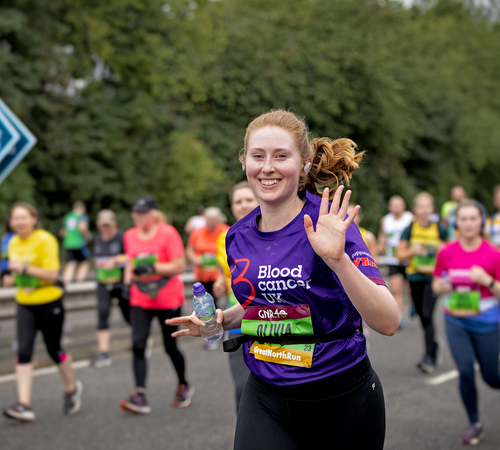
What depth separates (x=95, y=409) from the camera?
6219 millimetres

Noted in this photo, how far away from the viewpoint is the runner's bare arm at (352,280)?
2119mm

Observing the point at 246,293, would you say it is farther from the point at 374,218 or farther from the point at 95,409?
the point at 374,218

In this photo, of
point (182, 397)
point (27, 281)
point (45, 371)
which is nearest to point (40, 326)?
point (27, 281)

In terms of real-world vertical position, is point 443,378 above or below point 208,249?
below

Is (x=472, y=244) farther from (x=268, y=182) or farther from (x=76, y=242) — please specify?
(x=76, y=242)

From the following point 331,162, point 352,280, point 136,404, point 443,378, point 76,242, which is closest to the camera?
point 352,280

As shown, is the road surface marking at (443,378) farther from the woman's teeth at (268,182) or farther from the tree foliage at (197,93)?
the tree foliage at (197,93)

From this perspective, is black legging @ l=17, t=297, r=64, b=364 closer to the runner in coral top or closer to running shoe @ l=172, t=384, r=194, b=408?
running shoe @ l=172, t=384, r=194, b=408

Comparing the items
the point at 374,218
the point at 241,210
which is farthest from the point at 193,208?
the point at 241,210

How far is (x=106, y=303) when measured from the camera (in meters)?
8.34

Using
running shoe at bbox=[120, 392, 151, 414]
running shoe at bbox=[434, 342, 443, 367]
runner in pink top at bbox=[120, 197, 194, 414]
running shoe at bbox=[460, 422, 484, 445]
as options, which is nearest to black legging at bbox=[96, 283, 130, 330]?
runner in pink top at bbox=[120, 197, 194, 414]

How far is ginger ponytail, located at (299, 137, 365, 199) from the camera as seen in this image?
262 centimetres

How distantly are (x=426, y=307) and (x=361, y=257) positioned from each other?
6078 millimetres

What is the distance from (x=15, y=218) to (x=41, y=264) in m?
0.51
